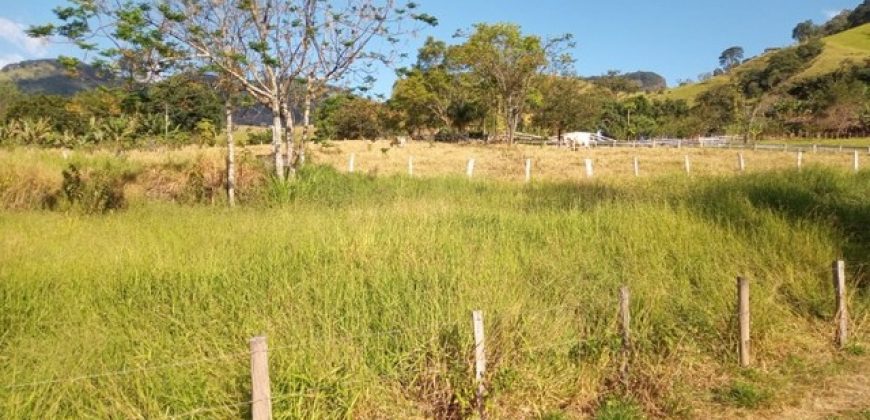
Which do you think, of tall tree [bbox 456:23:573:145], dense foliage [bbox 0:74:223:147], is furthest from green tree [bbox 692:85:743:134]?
dense foliage [bbox 0:74:223:147]

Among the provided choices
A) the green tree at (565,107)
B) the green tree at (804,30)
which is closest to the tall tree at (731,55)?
the green tree at (804,30)

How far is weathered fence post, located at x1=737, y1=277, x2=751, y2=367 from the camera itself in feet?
A: 15.8

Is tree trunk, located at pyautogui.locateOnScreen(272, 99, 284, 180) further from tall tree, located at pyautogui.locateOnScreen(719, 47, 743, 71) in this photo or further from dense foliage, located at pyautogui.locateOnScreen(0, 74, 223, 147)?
tall tree, located at pyautogui.locateOnScreen(719, 47, 743, 71)

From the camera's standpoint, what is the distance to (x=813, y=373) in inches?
188

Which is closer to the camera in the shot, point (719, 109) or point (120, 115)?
point (120, 115)

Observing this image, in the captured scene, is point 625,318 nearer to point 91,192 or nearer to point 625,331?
point 625,331

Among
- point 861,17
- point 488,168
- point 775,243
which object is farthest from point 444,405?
point 861,17

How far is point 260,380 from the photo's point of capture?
10.1 feet

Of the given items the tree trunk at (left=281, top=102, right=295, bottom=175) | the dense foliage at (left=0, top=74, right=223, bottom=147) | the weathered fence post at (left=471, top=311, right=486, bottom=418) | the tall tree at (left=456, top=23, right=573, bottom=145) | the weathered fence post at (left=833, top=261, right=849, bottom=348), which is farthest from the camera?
the tall tree at (left=456, top=23, right=573, bottom=145)

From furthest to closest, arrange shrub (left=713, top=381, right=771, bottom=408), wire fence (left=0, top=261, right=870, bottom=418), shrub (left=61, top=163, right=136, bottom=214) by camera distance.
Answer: shrub (left=61, top=163, right=136, bottom=214)
shrub (left=713, top=381, right=771, bottom=408)
wire fence (left=0, top=261, right=870, bottom=418)

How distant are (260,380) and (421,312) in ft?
5.24

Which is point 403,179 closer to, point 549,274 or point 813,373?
point 549,274

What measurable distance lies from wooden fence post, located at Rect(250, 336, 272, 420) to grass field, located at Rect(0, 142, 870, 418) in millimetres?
282

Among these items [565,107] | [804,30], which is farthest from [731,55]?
[565,107]
